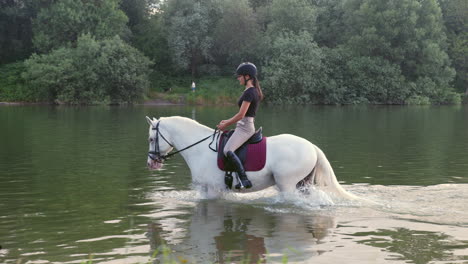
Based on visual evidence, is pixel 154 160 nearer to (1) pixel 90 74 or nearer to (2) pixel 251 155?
(2) pixel 251 155

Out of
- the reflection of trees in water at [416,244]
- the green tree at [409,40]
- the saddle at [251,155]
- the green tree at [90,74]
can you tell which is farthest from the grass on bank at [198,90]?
the reflection of trees in water at [416,244]

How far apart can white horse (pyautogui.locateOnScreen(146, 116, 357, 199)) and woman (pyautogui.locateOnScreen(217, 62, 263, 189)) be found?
332 mm

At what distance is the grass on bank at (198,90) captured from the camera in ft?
220

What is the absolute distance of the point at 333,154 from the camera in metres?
21.6

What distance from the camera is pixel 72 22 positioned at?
70250 millimetres

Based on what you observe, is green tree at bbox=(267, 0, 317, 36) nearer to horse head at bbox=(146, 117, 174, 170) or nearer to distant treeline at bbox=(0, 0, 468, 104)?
distant treeline at bbox=(0, 0, 468, 104)

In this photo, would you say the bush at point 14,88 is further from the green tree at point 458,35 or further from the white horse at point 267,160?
the green tree at point 458,35

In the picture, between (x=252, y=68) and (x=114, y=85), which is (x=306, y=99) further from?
(x=252, y=68)

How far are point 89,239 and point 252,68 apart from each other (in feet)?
14.3

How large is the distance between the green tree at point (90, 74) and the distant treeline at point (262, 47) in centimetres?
15

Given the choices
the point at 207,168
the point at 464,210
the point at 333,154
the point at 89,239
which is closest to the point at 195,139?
the point at 207,168

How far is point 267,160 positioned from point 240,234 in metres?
2.08

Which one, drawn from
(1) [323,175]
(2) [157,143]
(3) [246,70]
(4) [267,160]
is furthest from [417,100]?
(3) [246,70]

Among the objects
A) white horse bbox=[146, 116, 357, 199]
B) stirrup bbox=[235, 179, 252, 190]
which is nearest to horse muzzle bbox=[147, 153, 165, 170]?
white horse bbox=[146, 116, 357, 199]
